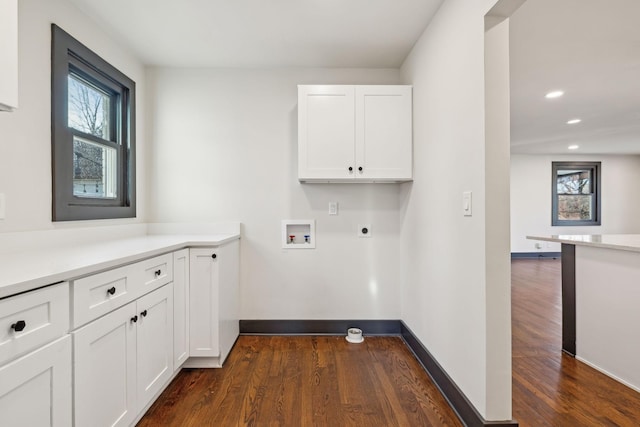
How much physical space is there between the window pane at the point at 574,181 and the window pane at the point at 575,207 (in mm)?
140

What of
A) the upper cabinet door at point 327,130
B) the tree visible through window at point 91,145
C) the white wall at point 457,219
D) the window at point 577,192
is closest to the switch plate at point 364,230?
the white wall at point 457,219

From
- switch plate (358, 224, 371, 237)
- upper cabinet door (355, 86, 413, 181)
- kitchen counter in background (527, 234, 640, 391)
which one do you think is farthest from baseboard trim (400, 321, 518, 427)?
upper cabinet door (355, 86, 413, 181)

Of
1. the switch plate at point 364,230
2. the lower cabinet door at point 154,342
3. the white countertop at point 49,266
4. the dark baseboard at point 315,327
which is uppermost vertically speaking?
the switch plate at point 364,230

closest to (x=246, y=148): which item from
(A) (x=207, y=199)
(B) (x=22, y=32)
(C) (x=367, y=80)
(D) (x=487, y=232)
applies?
(A) (x=207, y=199)

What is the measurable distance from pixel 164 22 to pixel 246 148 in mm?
1047

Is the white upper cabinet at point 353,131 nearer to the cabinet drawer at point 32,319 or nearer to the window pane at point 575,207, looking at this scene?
the cabinet drawer at point 32,319

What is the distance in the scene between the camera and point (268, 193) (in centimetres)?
269

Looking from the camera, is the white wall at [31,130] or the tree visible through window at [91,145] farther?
the tree visible through window at [91,145]

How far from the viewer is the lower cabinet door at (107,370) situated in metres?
1.13

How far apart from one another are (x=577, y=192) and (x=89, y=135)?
29.8 feet

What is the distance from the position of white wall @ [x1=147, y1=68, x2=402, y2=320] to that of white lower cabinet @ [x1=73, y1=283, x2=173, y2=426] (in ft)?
3.17

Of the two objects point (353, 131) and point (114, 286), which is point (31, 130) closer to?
point (114, 286)

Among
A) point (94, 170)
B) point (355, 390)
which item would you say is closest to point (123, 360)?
point (355, 390)

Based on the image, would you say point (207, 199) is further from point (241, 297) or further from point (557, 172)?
point (557, 172)
